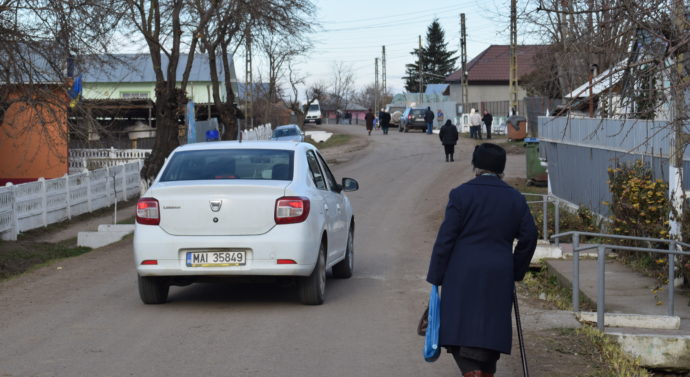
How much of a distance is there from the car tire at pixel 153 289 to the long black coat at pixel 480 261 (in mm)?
4567

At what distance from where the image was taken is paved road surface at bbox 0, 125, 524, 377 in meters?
7.10

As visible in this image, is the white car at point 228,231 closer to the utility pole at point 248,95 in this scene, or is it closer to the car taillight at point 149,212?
the car taillight at point 149,212

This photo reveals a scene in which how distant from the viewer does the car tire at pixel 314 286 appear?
9500 mm

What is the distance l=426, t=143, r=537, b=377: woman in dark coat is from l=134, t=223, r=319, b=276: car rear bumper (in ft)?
11.5

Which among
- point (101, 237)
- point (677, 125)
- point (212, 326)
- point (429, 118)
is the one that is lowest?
point (101, 237)

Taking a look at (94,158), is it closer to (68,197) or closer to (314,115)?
(68,197)

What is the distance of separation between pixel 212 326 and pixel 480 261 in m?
3.66

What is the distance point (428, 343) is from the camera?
5.71 metres

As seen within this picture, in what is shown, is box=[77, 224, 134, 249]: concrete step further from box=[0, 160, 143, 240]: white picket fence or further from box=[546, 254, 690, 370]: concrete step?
box=[546, 254, 690, 370]: concrete step

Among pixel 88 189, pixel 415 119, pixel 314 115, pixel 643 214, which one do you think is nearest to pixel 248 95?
pixel 415 119

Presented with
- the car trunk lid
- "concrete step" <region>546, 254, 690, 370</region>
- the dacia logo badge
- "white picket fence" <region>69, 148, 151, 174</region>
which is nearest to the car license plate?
the car trunk lid

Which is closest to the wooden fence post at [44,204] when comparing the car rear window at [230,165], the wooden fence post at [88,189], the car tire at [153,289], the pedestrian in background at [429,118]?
Result: the wooden fence post at [88,189]

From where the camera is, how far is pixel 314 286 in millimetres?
9531

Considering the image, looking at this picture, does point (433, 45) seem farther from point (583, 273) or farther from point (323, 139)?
point (583, 273)
